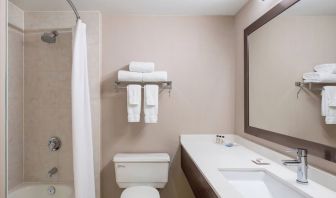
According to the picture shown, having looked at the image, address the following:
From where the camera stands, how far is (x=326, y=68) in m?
1.14

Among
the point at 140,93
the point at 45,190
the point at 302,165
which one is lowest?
the point at 45,190

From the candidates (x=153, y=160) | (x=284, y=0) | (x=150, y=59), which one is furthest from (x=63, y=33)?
(x=284, y=0)

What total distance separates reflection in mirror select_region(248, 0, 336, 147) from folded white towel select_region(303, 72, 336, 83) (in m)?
0.02

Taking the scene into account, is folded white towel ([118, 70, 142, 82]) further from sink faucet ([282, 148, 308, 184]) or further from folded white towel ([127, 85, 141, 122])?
sink faucet ([282, 148, 308, 184])

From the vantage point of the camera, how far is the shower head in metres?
2.18

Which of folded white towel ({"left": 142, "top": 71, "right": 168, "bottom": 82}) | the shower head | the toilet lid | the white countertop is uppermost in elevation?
the shower head

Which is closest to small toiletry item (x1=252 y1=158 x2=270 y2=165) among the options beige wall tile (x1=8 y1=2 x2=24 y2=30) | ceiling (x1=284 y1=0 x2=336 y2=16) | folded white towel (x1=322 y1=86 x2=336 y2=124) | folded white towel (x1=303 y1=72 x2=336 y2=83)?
folded white towel (x1=322 y1=86 x2=336 y2=124)

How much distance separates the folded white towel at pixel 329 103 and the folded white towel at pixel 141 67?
1.50 meters

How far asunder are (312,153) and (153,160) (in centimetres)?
137

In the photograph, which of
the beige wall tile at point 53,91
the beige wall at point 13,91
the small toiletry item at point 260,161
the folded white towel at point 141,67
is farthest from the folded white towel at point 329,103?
the beige wall tile at point 53,91

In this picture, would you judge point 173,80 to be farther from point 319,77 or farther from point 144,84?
point 319,77

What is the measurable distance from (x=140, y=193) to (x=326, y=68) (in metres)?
1.67

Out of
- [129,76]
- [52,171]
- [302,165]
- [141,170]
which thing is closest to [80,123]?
[129,76]

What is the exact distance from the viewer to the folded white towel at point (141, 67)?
218 cm
